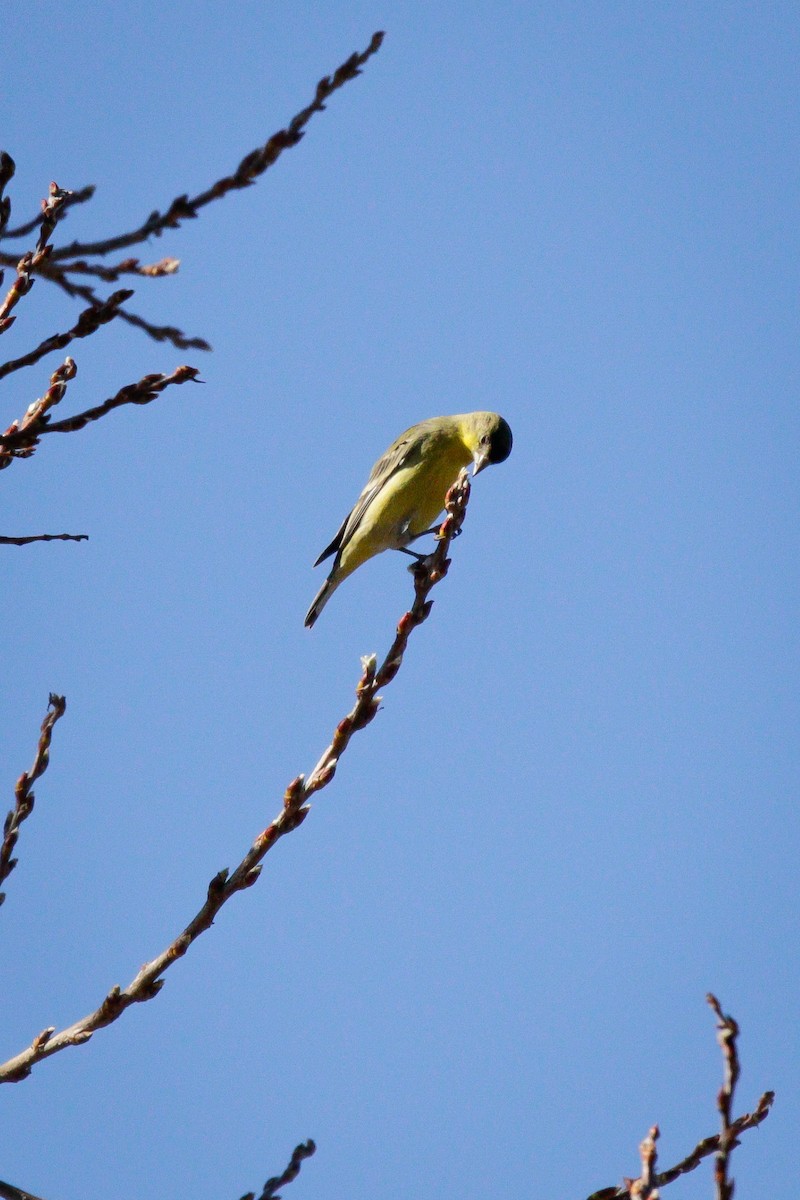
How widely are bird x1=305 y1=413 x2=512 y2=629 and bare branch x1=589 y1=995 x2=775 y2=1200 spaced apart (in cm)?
602

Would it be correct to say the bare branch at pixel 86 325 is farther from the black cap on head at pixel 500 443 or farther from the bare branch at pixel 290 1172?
the black cap on head at pixel 500 443

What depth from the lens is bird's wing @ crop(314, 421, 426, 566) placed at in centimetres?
881

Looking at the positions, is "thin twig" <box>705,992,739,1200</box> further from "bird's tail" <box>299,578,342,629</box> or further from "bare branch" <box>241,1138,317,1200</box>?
"bird's tail" <box>299,578,342,629</box>

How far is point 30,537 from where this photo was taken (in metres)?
2.86

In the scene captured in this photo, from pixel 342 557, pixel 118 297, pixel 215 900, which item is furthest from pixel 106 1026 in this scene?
pixel 342 557

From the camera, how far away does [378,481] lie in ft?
29.1

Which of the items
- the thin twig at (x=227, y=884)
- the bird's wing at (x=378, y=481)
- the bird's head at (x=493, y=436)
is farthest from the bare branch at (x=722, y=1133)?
the bird's wing at (x=378, y=481)

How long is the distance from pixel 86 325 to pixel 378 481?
6342 millimetres

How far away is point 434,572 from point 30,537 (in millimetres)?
1168

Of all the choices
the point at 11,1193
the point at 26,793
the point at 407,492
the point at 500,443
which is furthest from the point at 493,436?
the point at 11,1193

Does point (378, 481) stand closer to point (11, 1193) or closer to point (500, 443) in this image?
point (500, 443)

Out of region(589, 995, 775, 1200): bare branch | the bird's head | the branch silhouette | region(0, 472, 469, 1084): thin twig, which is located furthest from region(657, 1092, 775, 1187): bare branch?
the bird's head

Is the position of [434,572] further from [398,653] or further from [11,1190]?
[11,1190]

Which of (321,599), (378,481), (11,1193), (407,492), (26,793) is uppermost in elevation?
(378,481)
